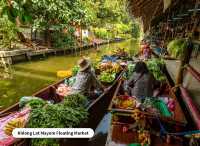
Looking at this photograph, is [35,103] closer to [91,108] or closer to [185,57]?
[91,108]

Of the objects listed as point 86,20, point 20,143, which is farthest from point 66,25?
point 20,143

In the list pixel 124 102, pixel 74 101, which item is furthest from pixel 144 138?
pixel 74 101

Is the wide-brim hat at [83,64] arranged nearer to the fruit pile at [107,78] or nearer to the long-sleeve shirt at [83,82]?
the long-sleeve shirt at [83,82]

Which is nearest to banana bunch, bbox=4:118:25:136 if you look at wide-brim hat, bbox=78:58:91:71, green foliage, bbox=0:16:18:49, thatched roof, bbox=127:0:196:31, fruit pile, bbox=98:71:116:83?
wide-brim hat, bbox=78:58:91:71

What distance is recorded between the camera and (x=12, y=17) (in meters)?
2.44

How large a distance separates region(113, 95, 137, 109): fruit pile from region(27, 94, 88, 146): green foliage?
778 mm

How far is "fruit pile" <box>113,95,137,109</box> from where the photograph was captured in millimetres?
5934

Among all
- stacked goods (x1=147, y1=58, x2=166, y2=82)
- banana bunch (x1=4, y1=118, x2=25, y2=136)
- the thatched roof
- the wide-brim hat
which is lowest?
banana bunch (x1=4, y1=118, x2=25, y2=136)

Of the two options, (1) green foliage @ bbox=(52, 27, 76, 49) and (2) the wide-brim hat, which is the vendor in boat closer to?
(2) the wide-brim hat

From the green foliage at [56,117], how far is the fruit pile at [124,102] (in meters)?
0.78

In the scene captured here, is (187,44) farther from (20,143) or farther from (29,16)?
(29,16)

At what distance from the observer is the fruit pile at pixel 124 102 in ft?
19.5

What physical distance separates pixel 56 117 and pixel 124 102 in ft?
5.26

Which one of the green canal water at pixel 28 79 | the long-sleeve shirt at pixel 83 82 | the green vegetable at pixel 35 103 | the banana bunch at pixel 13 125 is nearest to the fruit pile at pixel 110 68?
the green canal water at pixel 28 79
